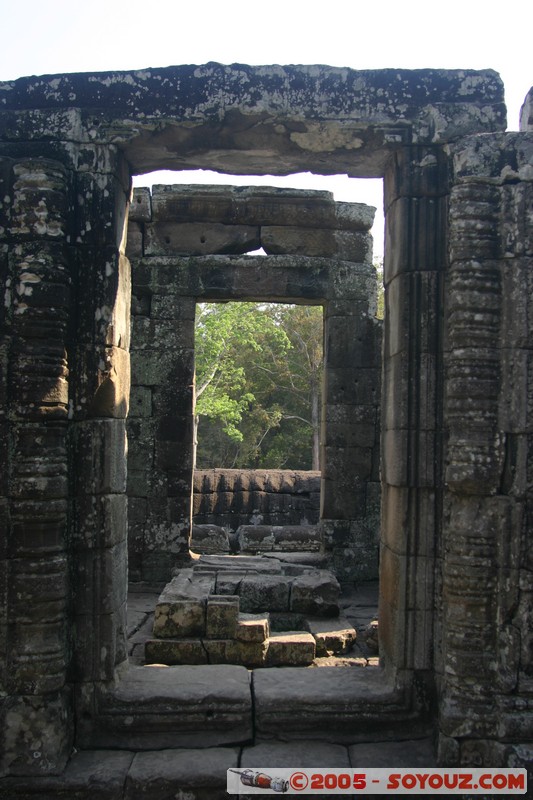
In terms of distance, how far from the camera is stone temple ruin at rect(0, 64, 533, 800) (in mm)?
3633

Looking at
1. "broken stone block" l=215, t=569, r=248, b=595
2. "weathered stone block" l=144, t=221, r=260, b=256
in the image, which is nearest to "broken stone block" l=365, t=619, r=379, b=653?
"broken stone block" l=215, t=569, r=248, b=595

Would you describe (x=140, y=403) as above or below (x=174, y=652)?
above

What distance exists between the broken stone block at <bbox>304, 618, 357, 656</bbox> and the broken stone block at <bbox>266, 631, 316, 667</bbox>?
0.33 m

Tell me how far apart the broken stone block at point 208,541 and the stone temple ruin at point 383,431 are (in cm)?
528

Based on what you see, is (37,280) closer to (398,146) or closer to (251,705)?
(398,146)

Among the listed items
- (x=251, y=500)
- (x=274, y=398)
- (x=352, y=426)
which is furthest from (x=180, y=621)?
(x=274, y=398)

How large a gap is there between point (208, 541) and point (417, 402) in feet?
20.7

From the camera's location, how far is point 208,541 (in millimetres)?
9633

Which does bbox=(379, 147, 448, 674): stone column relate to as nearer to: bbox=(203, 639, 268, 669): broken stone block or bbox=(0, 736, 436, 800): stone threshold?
bbox=(0, 736, 436, 800): stone threshold

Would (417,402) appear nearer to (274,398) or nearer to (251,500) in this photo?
(251,500)

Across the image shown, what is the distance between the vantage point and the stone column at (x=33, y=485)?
143 inches

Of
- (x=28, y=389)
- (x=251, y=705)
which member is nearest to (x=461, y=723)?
(x=251, y=705)

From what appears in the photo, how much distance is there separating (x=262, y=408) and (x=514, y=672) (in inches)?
905

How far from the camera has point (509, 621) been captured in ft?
11.9
